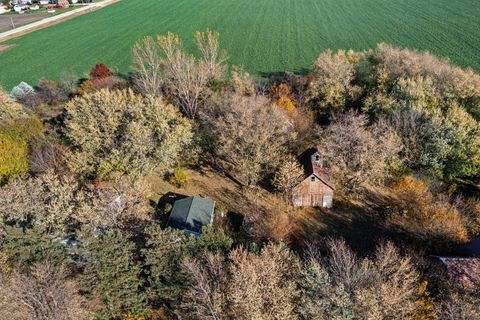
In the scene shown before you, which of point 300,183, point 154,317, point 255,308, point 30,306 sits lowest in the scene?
point 154,317

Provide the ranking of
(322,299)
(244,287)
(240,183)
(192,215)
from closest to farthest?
1. (322,299)
2. (244,287)
3. (192,215)
4. (240,183)

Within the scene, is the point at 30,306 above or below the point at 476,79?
below

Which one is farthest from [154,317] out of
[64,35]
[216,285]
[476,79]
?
[64,35]

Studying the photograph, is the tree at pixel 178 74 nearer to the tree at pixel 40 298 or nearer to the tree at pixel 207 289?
the tree at pixel 207 289

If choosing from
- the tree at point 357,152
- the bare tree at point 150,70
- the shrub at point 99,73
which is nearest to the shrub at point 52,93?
the shrub at point 99,73

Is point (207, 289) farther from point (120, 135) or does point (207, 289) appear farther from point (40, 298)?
point (120, 135)

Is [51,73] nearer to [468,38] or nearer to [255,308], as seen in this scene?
[255,308]

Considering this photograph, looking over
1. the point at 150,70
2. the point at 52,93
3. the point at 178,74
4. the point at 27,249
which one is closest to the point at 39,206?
the point at 27,249
